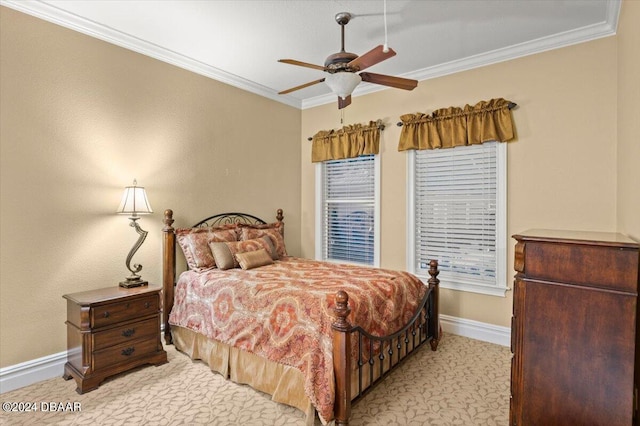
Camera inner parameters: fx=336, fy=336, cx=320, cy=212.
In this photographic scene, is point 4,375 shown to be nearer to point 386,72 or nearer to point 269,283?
point 269,283

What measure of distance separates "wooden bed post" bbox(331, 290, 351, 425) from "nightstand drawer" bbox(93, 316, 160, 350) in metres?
1.79

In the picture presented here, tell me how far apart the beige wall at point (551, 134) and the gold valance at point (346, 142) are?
616 millimetres

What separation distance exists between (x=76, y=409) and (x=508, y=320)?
153 inches

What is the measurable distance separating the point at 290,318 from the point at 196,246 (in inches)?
61.8

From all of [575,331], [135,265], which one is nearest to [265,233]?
[135,265]

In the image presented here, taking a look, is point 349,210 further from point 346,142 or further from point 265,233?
point 265,233

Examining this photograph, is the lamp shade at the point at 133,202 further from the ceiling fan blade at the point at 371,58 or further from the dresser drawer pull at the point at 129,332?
the ceiling fan blade at the point at 371,58

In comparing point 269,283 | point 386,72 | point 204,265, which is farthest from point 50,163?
point 386,72

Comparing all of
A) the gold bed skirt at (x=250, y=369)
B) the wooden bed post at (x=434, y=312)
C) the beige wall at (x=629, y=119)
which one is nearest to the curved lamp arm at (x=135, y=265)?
the gold bed skirt at (x=250, y=369)

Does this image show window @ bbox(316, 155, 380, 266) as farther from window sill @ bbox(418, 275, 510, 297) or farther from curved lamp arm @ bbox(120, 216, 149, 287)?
curved lamp arm @ bbox(120, 216, 149, 287)

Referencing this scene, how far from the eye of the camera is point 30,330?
2.73 m

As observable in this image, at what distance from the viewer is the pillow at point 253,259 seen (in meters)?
3.46

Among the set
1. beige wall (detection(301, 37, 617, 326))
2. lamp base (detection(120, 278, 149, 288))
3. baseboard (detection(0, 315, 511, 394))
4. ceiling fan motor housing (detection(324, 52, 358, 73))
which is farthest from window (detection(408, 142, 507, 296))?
lamp base (detection(120, 278, 149, 288))

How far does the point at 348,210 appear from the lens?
191 inches
